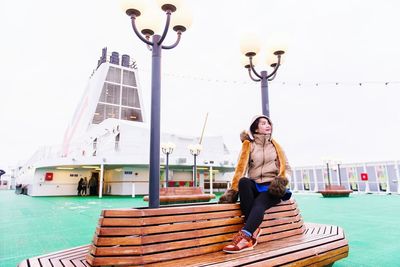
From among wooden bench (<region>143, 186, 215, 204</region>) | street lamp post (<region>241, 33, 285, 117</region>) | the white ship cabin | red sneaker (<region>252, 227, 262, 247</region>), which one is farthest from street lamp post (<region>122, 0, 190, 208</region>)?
the white ship cabin

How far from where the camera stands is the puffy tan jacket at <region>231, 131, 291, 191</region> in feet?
8.36

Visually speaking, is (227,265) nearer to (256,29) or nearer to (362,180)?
(256,29)

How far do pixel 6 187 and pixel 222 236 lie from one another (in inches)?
2464

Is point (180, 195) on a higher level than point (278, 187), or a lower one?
lower

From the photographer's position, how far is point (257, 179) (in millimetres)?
2559

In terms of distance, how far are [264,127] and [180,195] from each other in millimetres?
8191

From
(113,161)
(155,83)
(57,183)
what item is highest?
(113,161)

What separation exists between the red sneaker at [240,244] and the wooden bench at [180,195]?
784cm

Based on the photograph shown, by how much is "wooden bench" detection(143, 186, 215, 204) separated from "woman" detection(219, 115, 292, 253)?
7.47m

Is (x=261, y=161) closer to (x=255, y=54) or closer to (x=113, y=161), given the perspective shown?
(x=255, y=54)

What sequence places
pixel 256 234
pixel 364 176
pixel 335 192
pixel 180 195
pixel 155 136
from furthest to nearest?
pixel 364 176, pixel 335 192, pixel 180 195, pixel 155 136, pixel 256 234

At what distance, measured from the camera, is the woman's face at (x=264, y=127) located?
2.68 m

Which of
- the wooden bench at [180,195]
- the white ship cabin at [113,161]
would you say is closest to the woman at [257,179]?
the wooden bench at [180,195]

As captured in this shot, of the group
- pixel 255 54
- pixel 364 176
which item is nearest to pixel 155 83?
pixel 255 54
